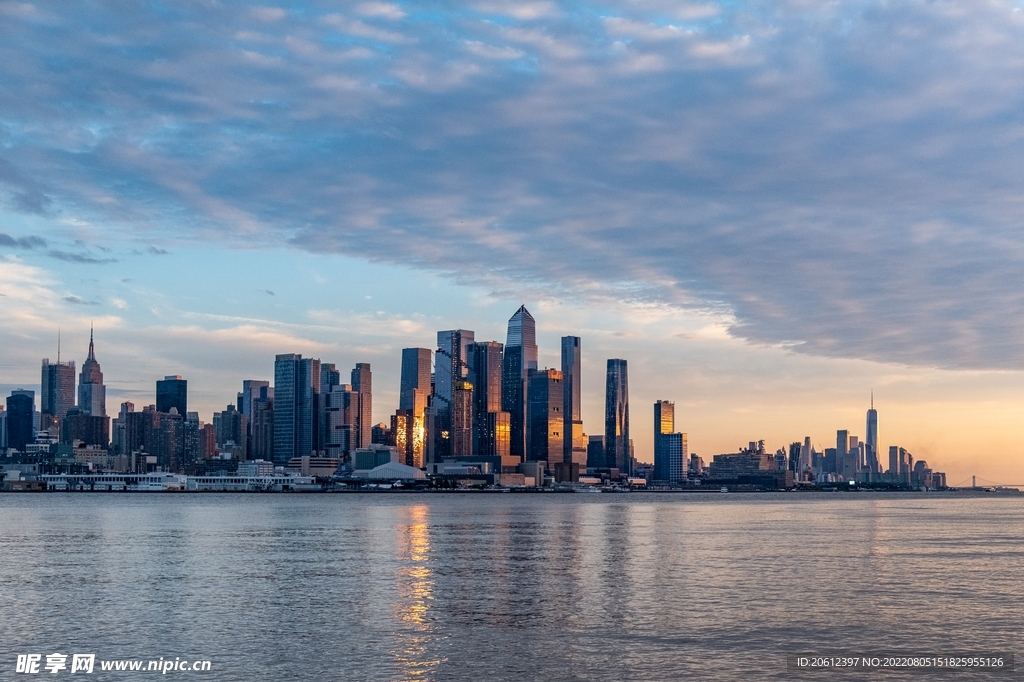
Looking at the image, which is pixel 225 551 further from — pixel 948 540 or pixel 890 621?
pixel 948 540

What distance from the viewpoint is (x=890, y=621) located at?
2224 inches

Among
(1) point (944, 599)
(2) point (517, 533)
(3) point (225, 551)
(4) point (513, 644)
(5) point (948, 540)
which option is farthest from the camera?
(2) point (517, 533)

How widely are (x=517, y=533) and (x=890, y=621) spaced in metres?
87.6

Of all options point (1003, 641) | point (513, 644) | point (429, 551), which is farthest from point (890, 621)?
point (429, 551)

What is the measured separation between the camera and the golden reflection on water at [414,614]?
4534cm

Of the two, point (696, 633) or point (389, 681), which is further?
point (696, 633)

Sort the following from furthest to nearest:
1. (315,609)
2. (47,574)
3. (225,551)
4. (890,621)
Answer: (225,551)
(47,574)
(315,609)
(890,621)

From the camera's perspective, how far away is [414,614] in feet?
192

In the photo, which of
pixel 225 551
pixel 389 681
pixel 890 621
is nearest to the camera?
pixel 389 681

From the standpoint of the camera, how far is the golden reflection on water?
4534 cm

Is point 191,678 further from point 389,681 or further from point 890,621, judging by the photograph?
point 890,621

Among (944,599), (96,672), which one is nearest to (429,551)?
(944,599)

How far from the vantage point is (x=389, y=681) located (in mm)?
41875

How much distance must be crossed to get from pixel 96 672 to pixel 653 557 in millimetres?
60379
